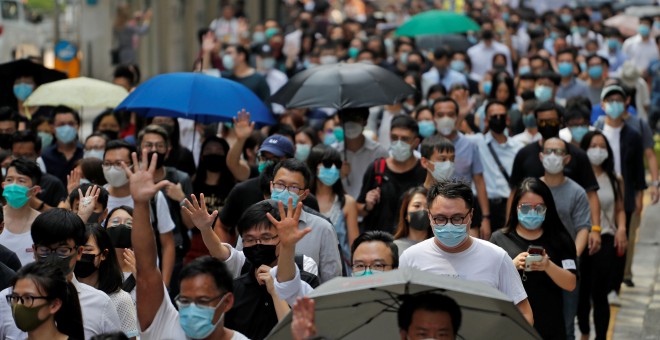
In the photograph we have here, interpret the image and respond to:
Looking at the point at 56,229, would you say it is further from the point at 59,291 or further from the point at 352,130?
the point at 352,130

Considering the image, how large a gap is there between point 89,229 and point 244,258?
0.83 m

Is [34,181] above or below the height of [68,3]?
above

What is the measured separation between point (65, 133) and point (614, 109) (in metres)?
4.80

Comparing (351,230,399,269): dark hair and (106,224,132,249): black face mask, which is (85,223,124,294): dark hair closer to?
(106,224,132,249): black face mask

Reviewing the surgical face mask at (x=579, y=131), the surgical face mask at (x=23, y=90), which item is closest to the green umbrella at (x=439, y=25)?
the surgical face mask at (x=23, y=90)

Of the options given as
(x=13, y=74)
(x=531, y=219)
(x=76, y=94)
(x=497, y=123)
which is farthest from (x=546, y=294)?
(x=13, y=74)

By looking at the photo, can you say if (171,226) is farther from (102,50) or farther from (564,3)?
(564,3)

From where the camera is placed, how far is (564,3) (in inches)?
1419

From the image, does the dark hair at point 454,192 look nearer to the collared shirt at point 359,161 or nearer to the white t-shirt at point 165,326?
the white t-shirt at point 165,326

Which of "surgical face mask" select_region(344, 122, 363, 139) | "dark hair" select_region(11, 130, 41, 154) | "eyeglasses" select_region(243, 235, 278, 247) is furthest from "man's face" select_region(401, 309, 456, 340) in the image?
"dark hair" select_region(11, 130, 41, 154)

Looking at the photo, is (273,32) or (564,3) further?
(564,3)

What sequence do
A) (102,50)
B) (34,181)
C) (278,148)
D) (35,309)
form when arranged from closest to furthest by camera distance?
(35,309) → (34,181) → (278,148) → (102,50)

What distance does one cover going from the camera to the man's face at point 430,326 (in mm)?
5801

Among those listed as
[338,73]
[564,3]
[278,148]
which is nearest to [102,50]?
[564,3]
